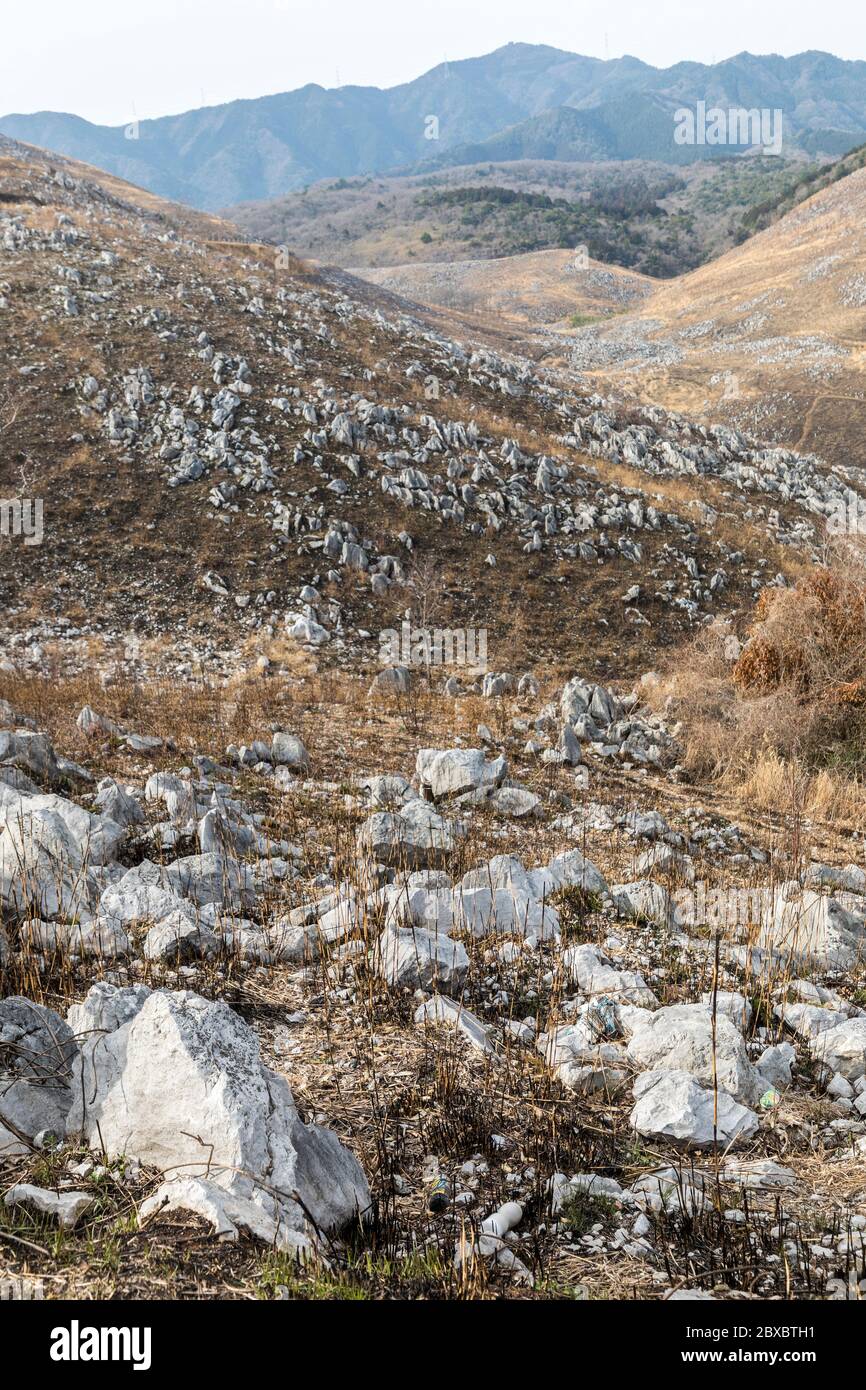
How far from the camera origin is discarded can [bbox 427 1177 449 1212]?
2643mm

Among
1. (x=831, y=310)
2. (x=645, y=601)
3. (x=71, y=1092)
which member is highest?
(x=831, y=310)

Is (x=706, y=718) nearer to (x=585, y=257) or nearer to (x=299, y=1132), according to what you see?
(x=299, y=1132)

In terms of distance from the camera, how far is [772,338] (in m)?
43.8

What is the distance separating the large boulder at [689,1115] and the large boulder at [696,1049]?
13 cm

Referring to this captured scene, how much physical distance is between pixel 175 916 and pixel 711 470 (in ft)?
70.7

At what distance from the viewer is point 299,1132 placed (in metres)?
2.59

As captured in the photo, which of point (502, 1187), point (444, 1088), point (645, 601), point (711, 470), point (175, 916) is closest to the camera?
point (502, 1187)

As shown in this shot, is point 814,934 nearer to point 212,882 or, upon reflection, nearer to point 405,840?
point 405,840

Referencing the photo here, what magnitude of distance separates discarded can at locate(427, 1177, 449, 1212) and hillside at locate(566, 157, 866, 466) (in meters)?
34.0

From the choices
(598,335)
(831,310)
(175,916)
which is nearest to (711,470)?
(175,916)

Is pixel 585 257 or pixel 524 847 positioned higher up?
pixel 585 257

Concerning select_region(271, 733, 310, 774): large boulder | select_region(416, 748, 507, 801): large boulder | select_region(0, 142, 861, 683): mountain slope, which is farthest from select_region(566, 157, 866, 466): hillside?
select_region(271, 733, 310, 774): large boulder

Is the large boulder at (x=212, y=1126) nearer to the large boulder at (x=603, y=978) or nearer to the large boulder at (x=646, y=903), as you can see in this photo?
the large boulder at (x=603, y=978)

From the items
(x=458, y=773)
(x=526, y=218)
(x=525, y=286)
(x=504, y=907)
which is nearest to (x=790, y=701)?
(x=458, y=773)
